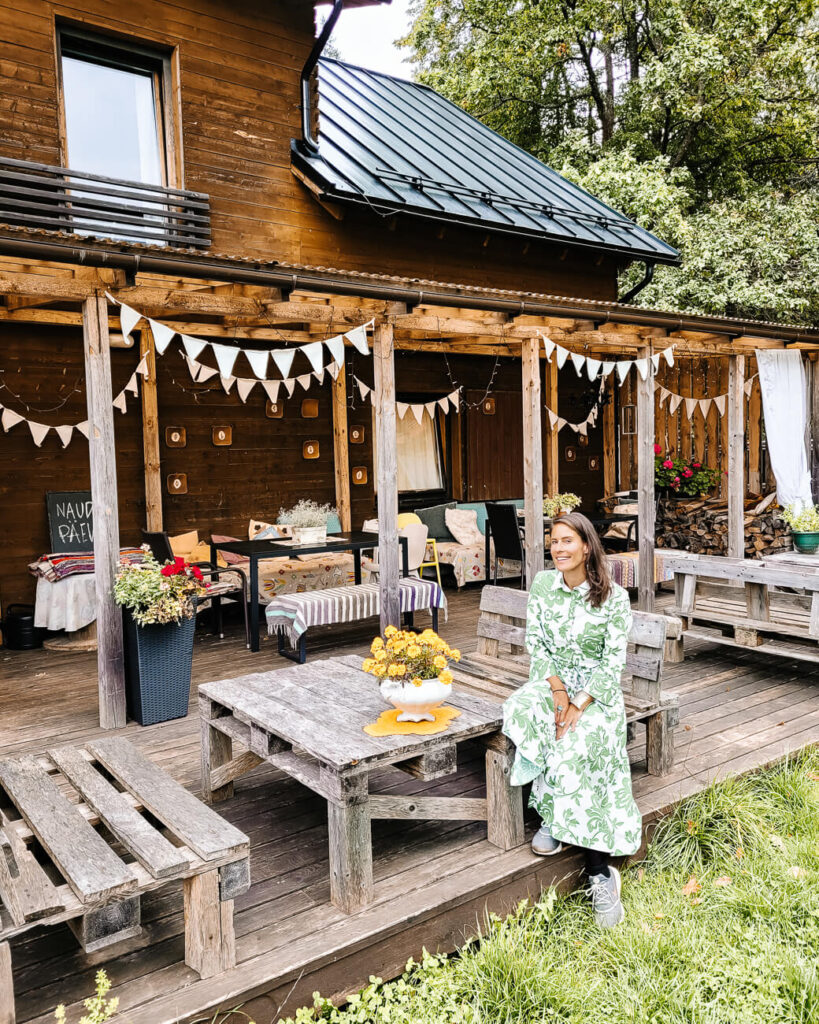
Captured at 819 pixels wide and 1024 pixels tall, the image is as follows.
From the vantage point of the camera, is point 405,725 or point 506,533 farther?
point 506,533

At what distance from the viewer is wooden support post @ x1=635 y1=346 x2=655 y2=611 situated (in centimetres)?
762

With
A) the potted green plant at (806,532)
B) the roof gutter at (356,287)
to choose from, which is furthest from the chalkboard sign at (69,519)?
the potted green plant at (806,532)

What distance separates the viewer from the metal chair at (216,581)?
683 cm

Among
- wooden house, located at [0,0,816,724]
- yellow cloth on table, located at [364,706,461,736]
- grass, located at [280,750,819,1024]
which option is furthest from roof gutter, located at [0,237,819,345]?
grass, located at [280,750,819,1024]

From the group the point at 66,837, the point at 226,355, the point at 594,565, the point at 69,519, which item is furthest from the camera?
the point at 69,519

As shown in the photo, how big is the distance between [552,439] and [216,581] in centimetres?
588

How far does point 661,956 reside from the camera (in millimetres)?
2791

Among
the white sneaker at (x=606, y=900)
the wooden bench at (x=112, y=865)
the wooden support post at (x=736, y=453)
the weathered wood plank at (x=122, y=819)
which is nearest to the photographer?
the wooden bench at (x=112, y=865)

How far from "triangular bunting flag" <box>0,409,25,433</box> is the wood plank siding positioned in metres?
2.20

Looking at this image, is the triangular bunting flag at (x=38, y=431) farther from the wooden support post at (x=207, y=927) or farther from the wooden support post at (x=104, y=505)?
the wooden support post at (x=207, y=927)

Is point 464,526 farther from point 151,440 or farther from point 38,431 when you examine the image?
point 38,431

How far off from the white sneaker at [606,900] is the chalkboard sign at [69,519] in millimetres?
6074

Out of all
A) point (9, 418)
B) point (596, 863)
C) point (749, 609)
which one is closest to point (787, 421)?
point (749, 609)

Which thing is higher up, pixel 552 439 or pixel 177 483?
pixel 552 439
